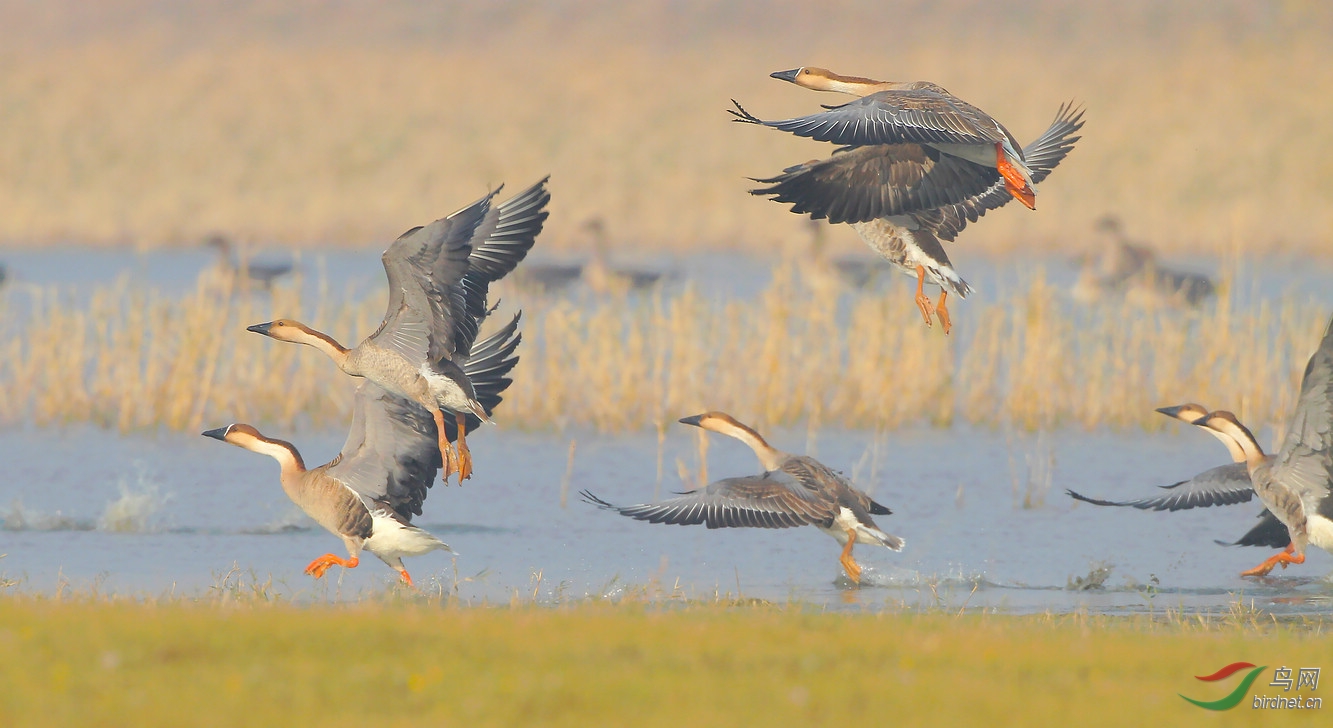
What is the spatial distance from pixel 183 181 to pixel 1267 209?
81.1ft

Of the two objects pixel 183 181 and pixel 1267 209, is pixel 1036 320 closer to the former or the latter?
pixel 1267 209

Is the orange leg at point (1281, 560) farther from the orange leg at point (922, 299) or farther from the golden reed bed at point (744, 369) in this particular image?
the golden reed bed at point (744, 369)

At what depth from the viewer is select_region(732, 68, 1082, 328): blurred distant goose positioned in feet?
31.3

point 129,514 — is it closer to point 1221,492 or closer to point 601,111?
point 1221,492

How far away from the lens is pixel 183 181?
4188cm

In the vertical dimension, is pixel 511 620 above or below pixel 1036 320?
below

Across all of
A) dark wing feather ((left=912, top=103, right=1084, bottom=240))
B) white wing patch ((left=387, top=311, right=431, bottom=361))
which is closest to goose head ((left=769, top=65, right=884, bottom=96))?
dark wing feather ((left=912, top=103, right=1084, bottom=240))

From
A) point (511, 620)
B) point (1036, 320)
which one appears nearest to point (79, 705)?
point (511, 620)

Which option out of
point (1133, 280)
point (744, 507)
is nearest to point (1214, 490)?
point (744, 507)

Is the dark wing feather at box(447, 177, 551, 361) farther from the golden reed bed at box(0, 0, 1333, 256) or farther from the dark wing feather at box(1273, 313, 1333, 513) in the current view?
the golden reed bed at box(0, 0, 1333, 256)

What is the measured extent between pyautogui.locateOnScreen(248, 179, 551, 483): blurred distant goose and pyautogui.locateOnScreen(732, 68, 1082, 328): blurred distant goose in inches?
60.4

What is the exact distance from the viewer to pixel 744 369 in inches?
681

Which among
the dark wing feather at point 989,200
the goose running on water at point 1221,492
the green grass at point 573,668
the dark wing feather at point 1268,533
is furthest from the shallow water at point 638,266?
the green grass at point 573,668

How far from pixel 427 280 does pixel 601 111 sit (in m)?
39.6
